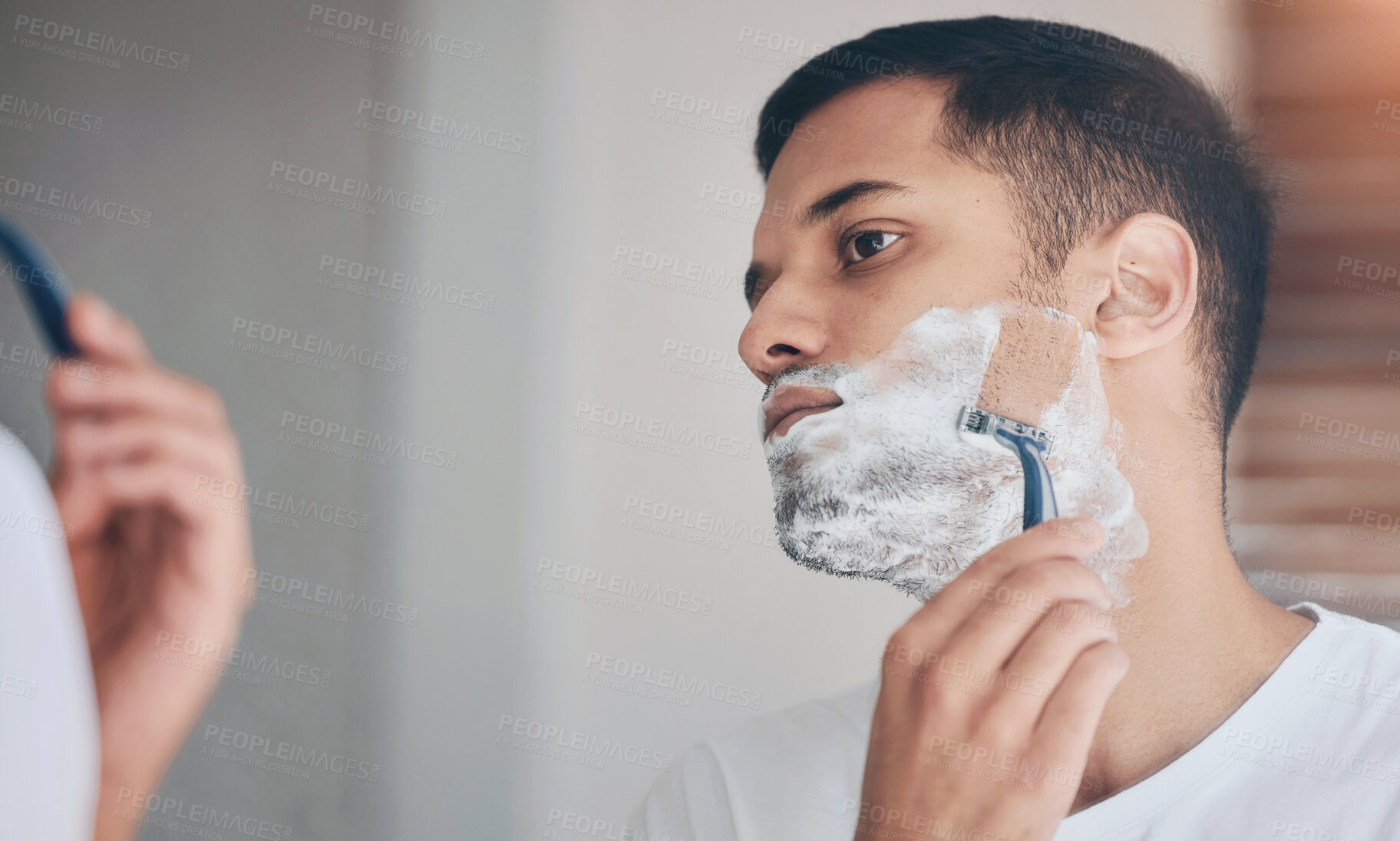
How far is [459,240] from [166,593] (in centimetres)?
51

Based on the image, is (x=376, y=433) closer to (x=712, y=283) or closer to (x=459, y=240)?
(x=459, y=240)

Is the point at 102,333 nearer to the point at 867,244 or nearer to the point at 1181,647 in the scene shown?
the point at 867,244

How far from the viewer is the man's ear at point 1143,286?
34.5 inches

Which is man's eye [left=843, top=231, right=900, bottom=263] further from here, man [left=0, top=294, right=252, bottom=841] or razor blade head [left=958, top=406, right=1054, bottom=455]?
man [left=0, top=294, right=252, bottom=841]

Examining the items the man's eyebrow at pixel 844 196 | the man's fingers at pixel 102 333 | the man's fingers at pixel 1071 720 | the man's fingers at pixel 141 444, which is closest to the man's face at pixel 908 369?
the man's eyebrow at pixel 844 196

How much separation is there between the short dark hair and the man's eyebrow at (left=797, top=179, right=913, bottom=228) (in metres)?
0.07

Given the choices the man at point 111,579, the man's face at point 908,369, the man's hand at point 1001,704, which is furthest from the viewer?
the man at point 111,579

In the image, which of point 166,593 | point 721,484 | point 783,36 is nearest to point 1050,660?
point 721,484

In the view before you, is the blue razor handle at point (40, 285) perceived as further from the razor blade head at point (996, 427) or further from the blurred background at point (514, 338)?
the razor blade head at point (996, 427)

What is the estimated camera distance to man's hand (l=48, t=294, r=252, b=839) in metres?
1.01

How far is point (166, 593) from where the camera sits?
1.04 m

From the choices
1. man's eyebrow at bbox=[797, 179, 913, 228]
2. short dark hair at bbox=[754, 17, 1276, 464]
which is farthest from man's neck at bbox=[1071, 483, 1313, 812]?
man's eyebrow at bbox=[797, 179, 913, 228]

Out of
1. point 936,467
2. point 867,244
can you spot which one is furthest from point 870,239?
point 936,467

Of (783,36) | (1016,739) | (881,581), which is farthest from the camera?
(783,36)
